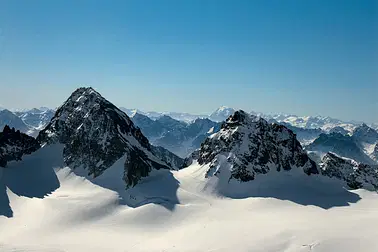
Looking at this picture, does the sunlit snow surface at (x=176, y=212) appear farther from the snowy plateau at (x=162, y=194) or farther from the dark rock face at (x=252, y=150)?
the dark rock face at (x=252, y=150)

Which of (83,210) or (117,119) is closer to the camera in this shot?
(83,210)

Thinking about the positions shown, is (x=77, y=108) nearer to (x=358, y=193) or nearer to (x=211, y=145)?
(x=211, y=145)

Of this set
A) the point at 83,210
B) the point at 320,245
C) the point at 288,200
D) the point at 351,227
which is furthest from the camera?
the point at 288,200

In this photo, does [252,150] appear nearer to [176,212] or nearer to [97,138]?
[176,212]

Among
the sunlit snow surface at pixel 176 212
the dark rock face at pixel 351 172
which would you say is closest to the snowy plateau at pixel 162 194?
the sunlit snow surface at pixel 176 212

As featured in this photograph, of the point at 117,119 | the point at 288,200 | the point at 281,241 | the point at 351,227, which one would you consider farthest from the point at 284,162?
the point at 117,119

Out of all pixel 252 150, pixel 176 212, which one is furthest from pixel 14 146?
pixel 252 150

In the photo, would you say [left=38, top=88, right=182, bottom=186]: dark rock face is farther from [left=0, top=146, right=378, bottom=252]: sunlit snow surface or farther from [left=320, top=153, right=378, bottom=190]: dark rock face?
[left=320, top=153, right=378, bottom=190]: dark rock face

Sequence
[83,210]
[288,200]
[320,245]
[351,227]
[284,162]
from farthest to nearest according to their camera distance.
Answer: [284,162]
[288,200]
[83,210]
[351,227]
[320,245]
